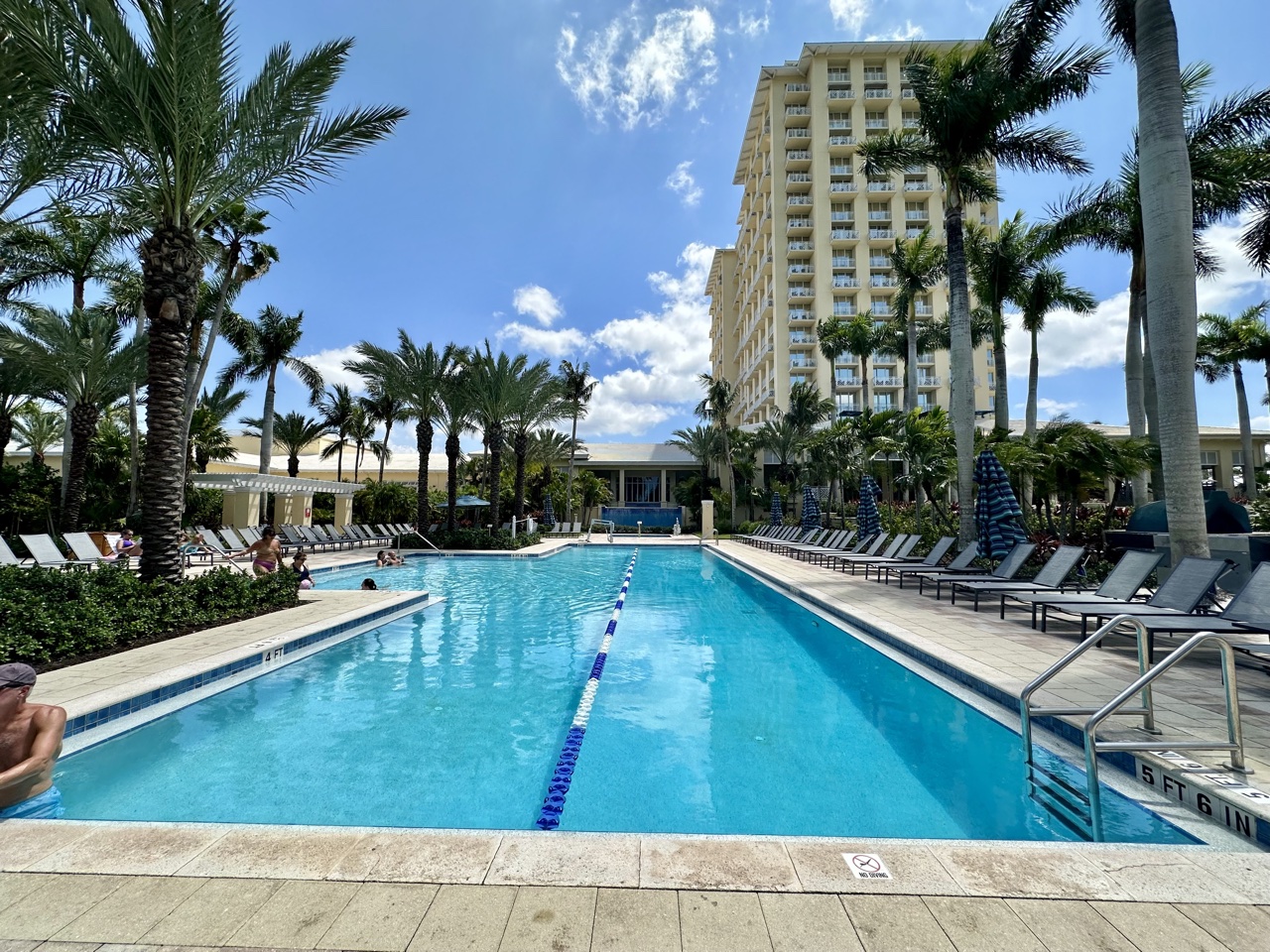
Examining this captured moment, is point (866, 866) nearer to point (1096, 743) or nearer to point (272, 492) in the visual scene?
point (1096, 743)

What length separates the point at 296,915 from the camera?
192 cm

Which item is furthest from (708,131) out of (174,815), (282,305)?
(174,815)

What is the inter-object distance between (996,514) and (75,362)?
74.2ft

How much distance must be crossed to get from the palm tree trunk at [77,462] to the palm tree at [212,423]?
6.76 meters

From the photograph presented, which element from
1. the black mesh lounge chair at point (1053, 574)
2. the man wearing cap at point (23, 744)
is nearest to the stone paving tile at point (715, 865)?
the man wearing cap at point (23, 744)

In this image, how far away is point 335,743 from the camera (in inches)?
173

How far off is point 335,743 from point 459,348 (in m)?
20.8

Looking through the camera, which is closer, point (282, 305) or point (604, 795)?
point (604, 795)

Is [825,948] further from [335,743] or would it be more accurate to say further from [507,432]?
[507,432]

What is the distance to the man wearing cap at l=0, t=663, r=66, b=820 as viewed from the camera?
111 inches

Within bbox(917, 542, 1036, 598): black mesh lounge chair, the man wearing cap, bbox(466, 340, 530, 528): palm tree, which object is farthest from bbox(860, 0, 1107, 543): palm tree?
bbox(466, 340, 530, 528): palm tree

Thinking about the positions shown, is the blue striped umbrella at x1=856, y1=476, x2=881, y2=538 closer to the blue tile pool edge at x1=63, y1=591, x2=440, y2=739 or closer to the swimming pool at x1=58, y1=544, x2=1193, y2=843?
the swimming pool at x1=58, y1=544, x2=1193, y2=843

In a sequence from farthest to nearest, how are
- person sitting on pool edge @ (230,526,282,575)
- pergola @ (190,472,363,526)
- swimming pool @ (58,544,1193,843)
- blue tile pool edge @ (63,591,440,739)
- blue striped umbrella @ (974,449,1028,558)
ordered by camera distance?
pergola @ (190,472,363,526)
blue striped umbrella @ (974,449,1028,558)
person sitting on pool edge @ (230,526,282,575)
blue tile pool edge @ (63,591,440,739)
swimming pool @ (58,544,1193,843)

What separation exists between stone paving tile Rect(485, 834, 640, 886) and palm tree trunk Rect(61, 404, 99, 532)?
1887cm
